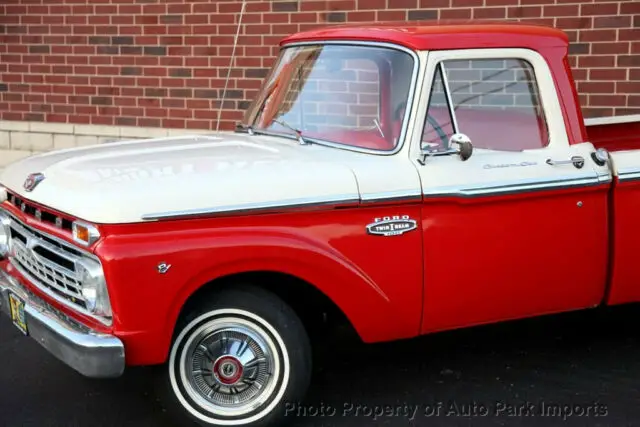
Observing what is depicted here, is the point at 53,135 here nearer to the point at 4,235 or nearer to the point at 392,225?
the point at 4,235

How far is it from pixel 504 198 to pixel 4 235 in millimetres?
2594

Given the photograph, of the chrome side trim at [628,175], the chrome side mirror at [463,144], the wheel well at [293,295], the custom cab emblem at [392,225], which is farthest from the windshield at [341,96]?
the chrome side trim at [628,175]

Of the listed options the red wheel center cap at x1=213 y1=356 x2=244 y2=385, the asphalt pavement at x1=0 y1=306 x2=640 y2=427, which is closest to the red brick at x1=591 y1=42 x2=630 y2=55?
the asphalt pavement at x1=0 y1=306 x2=640 y2=427

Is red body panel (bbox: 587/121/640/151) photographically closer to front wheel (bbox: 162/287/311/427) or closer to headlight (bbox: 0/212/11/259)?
front wheel (bbox: 162/287/311/427)

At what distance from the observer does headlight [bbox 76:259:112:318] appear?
357cm

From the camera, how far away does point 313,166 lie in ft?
13.0

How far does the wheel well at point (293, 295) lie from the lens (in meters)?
3.84

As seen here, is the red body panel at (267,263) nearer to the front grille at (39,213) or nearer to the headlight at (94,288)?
the headlight at (94,288)

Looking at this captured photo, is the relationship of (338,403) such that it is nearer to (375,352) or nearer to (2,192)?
(375,352)

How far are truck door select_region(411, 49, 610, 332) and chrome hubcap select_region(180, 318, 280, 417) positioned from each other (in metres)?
0.82

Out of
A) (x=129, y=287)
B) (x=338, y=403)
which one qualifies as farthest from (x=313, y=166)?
(x=338, y=403)

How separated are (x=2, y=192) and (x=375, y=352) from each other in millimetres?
2334

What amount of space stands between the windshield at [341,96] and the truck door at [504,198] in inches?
7.1

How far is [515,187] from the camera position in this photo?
13.8 feet
